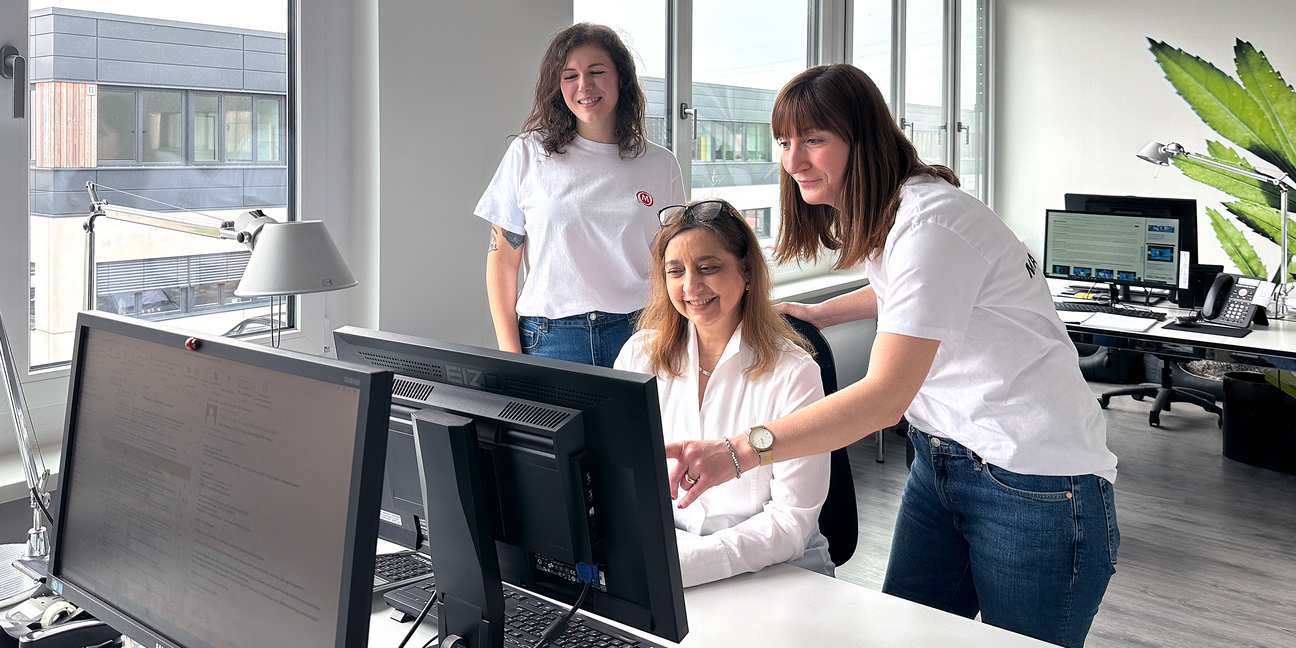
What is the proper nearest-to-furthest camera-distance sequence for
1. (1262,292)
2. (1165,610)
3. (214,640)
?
(214,640) → (1165,610) → (1262,292)

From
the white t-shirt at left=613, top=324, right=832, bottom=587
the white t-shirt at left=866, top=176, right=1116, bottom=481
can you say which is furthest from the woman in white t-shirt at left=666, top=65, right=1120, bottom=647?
the white t-shirt at left=613, top=324, right=832, bottom=587

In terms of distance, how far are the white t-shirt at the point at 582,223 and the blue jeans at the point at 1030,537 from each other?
94cm

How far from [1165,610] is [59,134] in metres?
3.35

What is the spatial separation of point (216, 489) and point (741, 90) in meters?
3.80

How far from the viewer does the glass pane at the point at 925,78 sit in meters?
5.81

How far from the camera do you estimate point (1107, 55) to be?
641cm

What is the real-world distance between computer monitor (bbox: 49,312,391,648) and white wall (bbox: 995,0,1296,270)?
6438 mm

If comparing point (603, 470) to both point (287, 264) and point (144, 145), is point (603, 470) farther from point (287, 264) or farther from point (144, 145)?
point (144, 145)

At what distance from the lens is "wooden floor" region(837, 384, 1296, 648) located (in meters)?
2.89

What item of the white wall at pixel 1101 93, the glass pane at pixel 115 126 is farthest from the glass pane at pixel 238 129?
the white wall at pixel 1101 93

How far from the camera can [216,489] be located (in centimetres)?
96

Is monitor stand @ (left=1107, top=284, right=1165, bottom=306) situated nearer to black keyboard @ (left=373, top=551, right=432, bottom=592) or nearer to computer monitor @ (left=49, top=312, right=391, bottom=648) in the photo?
black keyboard @ (left=373, top=551, right=432, bottom=592)

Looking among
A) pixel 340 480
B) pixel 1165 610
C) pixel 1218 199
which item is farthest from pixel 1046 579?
pixel 1218 199

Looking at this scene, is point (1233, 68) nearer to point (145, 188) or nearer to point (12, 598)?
point (145, 188)
